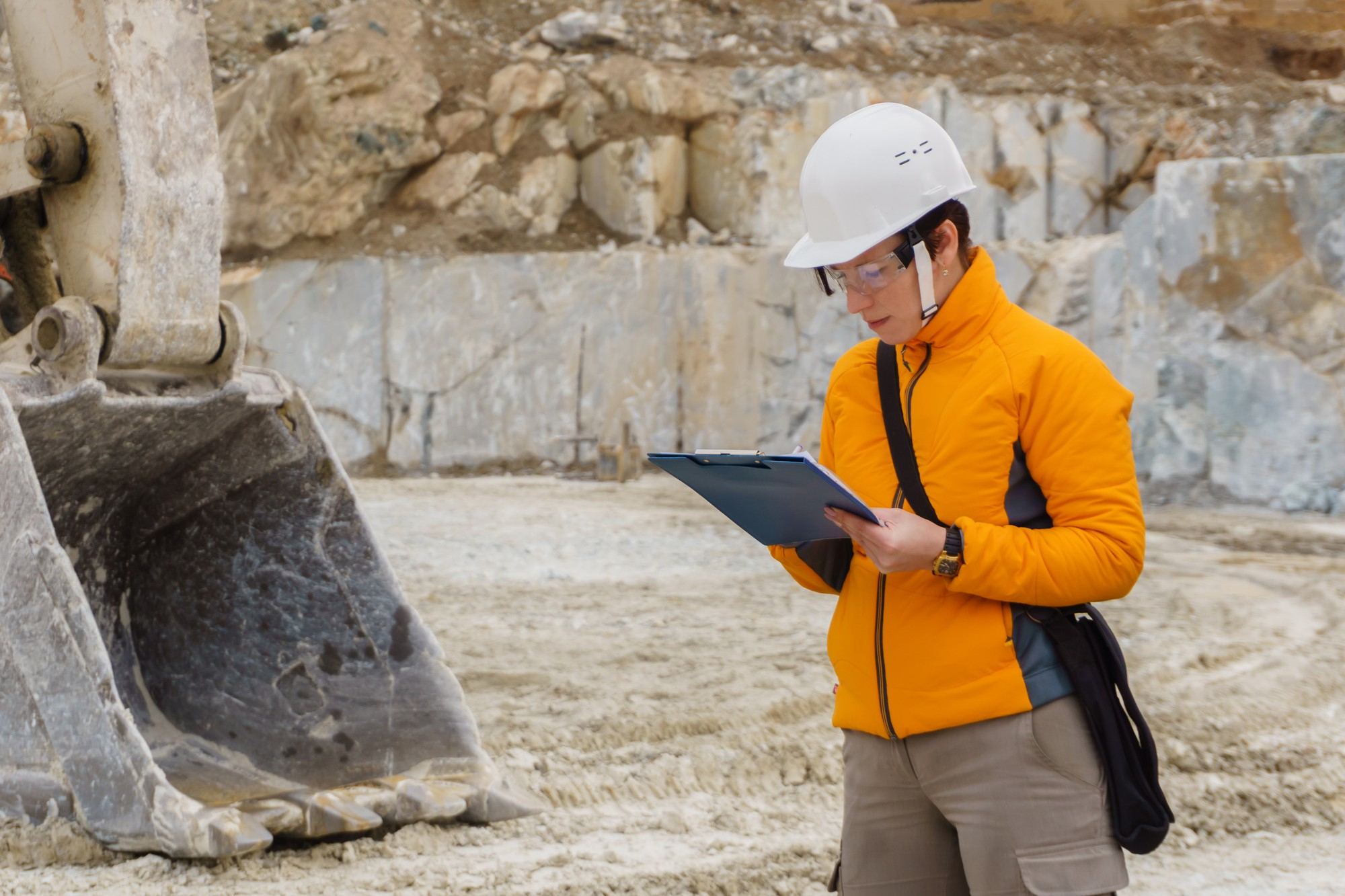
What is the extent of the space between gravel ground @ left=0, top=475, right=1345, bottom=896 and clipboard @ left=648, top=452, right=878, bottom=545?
3.98ft

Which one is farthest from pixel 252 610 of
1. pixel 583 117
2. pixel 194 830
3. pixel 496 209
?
pixel 583 117

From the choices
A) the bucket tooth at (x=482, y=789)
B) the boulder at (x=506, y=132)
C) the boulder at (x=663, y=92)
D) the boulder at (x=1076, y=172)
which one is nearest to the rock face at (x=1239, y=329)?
the boulder at (x=1076, y=172)

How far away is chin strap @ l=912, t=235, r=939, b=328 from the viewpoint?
4.76 feet

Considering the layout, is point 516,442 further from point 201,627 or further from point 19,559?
point 19,559

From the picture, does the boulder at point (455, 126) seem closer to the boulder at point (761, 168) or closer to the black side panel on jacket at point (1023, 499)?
the boulder at point (761, 168)

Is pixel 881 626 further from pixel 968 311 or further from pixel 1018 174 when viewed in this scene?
pixel 1018 174

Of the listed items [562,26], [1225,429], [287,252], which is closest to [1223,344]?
[1225,429]

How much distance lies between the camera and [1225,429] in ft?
27.2

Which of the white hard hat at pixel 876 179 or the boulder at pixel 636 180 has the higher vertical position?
the white hard hat at pixel 876 179

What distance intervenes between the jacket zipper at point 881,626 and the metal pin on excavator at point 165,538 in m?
1.47

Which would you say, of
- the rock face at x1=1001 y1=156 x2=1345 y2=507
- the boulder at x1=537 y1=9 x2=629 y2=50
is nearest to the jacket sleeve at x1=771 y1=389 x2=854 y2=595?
the rock face at x1=1001 y1=156 x2=1345 y2=507

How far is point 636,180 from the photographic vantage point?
1078cm

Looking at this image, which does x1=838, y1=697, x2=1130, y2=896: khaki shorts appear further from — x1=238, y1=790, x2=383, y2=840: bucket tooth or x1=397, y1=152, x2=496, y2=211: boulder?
x1=397, y1=152, x2=496, y2=211: boulder

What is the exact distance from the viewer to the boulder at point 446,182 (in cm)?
1076
